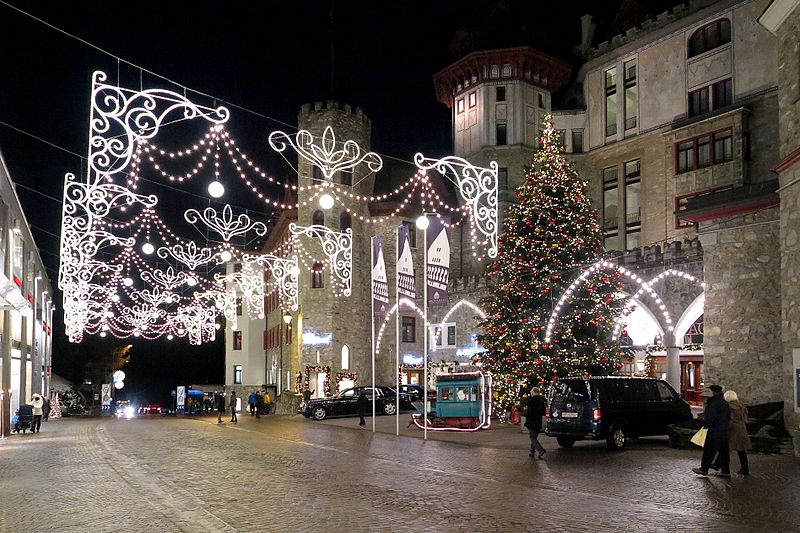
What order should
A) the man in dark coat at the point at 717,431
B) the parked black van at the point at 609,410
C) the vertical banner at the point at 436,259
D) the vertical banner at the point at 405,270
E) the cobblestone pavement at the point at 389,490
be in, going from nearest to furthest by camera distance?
the cobblestone pavement at the point at 389,490, the man in dark coat at the point at 717,431, the parked black van at the point at 609,410, the vertical banner at the point at 436,259, the vertical banner at the point at 405,270

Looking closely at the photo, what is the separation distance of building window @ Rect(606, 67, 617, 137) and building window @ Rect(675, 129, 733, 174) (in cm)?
589

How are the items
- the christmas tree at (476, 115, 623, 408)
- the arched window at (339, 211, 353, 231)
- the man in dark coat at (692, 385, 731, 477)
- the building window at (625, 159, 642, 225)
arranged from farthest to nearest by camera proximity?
the arched window at (339, 211, 353, 231)
the building window at (625, 159, 642, 225)
the christmas tree at (476, 115, 623, 408)
the man in dark coat at (692, 385, 731, 477)

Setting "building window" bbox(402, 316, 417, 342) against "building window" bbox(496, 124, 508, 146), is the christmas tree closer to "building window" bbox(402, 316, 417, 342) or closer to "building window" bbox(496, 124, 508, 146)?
"building window" bbox(402, 316, 417, 342)

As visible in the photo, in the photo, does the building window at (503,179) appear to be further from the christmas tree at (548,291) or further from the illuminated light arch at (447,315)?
the christmas tree at (548,291)

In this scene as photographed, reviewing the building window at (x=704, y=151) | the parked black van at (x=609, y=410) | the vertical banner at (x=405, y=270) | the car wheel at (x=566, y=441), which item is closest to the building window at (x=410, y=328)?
the building window at (x=704, y=151)

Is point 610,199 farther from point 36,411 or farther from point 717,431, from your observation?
point 717,431

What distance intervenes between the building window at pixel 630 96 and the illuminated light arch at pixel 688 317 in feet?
62.5

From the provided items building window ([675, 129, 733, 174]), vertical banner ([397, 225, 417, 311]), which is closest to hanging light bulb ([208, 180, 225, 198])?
vertical banner ([397, 225, 417, 311])

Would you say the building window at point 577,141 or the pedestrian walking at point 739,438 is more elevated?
the building window at point 577,141

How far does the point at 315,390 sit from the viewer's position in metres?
44.4

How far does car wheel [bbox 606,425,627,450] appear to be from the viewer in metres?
18.0

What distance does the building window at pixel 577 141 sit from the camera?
49062 mm

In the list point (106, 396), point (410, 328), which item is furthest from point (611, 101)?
point (106, 396)

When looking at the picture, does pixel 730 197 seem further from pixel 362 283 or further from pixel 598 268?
pixel 362 283
